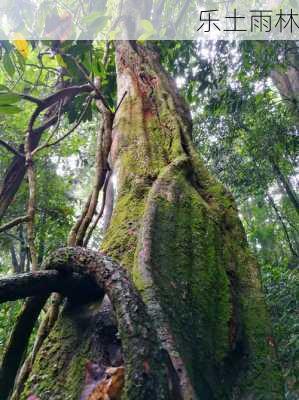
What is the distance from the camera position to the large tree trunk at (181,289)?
72cm

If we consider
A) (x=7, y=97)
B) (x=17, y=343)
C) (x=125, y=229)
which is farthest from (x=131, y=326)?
(x=7, y=97)

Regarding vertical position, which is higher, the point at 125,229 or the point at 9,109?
the point at 9,109

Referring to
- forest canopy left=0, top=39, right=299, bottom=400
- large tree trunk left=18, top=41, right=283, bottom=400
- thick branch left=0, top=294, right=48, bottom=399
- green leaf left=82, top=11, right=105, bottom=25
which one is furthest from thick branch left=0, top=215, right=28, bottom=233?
green leaf left=82, top=11, right=105, bottom=25

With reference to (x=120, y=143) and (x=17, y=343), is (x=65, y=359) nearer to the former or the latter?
(x=17, y=343)

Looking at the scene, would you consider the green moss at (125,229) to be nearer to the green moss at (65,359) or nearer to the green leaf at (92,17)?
the green moss at (65,359)

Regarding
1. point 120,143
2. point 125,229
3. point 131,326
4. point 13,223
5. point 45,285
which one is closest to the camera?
point 131,326

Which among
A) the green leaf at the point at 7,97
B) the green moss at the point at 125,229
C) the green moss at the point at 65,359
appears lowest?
the green moss at the point at 65,359

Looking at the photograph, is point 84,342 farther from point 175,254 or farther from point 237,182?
point 237,182

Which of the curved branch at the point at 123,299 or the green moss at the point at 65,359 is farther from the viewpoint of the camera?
the green moss at the point at 65,359

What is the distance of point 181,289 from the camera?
902 mm

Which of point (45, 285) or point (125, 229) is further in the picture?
point (125, 229)

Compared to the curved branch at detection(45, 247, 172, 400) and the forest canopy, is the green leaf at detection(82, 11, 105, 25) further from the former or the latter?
the curved branch at detection(45, 247, 172, 400)

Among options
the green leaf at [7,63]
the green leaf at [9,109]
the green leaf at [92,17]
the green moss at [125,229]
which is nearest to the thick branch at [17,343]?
the green moss at [125,229]

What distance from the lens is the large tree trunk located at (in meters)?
0.72
